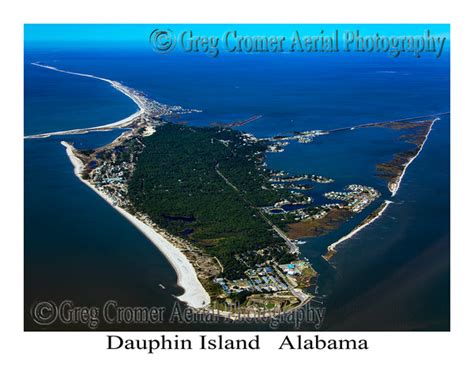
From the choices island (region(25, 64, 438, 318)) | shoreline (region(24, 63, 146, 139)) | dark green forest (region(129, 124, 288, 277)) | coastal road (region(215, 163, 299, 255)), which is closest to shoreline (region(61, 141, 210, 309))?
island (region(25, 64, 438, 318))

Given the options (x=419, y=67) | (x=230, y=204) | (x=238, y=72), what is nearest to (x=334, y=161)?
(x=230, y=204)

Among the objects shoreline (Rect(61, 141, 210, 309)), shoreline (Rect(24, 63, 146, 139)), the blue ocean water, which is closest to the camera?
shoreline (Rect(61, 141, 210, 309))

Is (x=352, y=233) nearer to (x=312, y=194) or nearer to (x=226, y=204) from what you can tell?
(x=312, y=194)

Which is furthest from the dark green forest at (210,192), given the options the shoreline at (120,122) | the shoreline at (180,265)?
the shoreline at (120,122)

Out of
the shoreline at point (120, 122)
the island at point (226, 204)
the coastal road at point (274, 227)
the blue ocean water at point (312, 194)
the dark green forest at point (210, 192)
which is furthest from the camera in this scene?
the shoreline at point (120, 122)

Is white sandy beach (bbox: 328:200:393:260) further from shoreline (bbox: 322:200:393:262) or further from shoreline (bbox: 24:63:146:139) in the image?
shoreline (bbox: 24:63:146:139)

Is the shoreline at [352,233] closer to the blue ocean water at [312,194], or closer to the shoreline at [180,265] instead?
the blue ocean water at [312,194]

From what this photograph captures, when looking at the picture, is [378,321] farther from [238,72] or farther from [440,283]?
[238,72]
